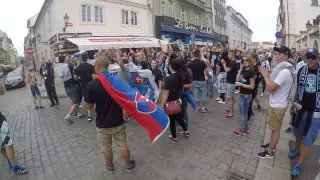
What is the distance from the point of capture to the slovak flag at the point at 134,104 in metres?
3.32

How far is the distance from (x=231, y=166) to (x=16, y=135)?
5441mm

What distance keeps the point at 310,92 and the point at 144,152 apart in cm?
304

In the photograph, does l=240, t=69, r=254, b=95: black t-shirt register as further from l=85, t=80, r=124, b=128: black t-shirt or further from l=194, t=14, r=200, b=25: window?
l=194, t=14, r=200, b=25: window

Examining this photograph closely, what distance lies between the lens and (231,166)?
12.8 ft

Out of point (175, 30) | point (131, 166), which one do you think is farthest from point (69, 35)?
point (131, 166)

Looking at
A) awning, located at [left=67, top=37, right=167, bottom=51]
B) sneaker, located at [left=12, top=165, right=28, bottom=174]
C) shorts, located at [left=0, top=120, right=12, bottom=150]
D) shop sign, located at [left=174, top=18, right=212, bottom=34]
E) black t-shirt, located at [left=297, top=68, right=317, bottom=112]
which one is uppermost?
shop sign, located at [left=174, top=18, right=212, bottom=34]

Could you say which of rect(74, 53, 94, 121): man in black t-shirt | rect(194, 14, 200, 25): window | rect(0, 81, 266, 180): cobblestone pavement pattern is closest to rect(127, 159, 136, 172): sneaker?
rect(0, 81, 266, 180): cobblestone pavement pattern

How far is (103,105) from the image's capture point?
3.44 m

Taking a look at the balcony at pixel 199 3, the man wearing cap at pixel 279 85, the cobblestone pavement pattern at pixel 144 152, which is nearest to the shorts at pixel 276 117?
the man wearing cap at pixel 279 85

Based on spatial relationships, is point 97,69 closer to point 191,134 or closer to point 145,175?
point 145,175

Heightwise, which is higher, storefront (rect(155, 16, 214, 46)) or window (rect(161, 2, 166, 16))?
window (rect(161, 2, 166, 16))

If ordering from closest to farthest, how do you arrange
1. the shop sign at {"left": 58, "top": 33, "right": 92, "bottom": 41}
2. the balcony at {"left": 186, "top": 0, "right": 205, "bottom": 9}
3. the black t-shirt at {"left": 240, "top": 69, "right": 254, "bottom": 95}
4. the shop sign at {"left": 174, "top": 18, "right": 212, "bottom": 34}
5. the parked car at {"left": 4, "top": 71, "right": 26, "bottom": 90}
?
the black t-shirt at {"left": 240, "top": 69, "right": 254, "bottom": 95} < the shop sign at {"left": 58, "top": 33, "right": 92, "bottom": 41} < the parked car at {"left": 4, "top": 71, "right": 26, "bottom": 90} < the shop sign at {"left": 174, "top": 18, "right": 212, "bottom": 34} < the balcony at {"left": 186, "top": 0, "right": 205, "bottom": 9}

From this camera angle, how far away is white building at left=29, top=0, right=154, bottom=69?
17.7 metres

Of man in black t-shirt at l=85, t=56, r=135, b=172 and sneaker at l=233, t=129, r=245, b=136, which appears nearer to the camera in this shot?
man in black t-shirt at l=85, t=56, r=135, b=172
